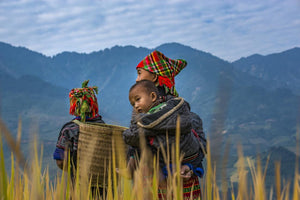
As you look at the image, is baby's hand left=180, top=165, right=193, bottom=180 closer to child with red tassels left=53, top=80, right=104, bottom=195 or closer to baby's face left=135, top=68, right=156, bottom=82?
baby's face left=135, top=68, right=156, bottom=82

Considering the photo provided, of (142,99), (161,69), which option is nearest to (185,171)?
(142,99)

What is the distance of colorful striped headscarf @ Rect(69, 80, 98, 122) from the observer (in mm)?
3254

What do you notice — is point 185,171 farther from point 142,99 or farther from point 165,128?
point 142,99

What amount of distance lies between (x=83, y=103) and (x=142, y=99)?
52.7 inches

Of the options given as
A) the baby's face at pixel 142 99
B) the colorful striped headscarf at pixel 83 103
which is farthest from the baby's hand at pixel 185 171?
the colorful striped headscarf at pixel 83 103

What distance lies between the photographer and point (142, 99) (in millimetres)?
2070

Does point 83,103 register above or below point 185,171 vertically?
above

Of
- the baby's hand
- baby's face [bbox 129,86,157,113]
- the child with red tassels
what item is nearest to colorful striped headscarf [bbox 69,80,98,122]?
the child with red tassels

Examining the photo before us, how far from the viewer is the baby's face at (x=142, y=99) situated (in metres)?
2.06

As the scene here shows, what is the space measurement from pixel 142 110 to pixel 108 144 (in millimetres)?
504

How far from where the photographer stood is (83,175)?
3.78 feet

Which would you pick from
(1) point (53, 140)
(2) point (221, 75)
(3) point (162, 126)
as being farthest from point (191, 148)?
(1) point (53, 140)

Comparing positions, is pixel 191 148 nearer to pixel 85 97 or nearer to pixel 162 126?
pixel 162 126

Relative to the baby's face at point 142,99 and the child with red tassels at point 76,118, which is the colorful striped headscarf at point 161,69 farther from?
the child with red tassels at point 76,118
